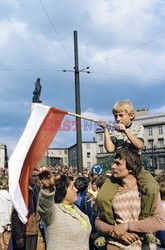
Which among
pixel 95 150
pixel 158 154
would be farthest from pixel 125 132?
pixel 95 150

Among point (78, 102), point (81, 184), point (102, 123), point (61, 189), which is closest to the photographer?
point (102, 123)

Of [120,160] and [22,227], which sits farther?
[22,227]

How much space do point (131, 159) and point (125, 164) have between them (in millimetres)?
69

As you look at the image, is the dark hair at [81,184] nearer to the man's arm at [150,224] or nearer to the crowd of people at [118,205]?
the crowd of people at [118,205]

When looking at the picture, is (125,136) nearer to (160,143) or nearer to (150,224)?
(150,224)

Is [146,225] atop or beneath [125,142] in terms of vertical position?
beneath

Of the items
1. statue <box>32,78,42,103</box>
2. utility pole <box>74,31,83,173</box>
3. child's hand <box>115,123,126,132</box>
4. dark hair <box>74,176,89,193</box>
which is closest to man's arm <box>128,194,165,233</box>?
child's hand <box>115,123,126,132</box>

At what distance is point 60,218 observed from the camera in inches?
160

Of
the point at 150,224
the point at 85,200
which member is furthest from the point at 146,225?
the point at 85,200

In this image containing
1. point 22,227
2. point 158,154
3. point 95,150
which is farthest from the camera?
point 95,150

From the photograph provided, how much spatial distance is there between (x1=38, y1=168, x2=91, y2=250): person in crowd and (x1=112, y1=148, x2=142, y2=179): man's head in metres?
0.57

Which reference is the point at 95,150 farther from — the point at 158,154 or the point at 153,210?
the point at 153,210

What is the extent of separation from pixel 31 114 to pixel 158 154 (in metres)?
103

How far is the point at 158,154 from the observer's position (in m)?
105
